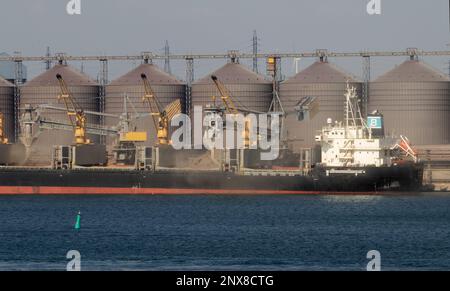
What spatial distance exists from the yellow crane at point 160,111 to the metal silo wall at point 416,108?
787 inches

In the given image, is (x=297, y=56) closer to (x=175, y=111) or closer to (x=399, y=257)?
(x=175, y=111)

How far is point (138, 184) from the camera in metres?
85.4

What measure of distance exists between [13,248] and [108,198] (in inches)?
1600

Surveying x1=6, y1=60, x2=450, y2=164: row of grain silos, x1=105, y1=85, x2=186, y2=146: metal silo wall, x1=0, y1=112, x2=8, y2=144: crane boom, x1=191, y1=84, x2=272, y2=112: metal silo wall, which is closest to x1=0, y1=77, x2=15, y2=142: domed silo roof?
x1=6, y1=60, x2=450, y2=164: row of grain silos

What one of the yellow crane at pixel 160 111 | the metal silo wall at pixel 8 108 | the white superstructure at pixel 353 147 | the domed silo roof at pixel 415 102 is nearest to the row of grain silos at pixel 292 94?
the domed silo roof at pixel 415 102

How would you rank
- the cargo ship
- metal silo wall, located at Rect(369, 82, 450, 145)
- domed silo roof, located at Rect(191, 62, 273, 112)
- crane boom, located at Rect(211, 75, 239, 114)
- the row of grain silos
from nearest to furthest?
1. the cargo ship
2. crane boom, located at Rect(211, 75, 239, 114)
3. metal silo wall, located at Rect(369, 82, 450, 145)
4. the row of grain silos
5. domed silo roof, located at Rect(191, 62, 273, 112)

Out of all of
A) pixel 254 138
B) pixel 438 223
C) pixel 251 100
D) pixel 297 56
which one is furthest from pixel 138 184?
pixel 438 223

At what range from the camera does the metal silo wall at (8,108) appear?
109312mm

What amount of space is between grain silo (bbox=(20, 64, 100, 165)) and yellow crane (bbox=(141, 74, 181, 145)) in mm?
6916

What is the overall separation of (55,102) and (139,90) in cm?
927

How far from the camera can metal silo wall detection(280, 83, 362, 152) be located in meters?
100

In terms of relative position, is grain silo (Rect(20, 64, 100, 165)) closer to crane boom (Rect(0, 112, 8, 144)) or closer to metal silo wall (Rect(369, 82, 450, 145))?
crane boom (Rect(0, 112, 8, 144))

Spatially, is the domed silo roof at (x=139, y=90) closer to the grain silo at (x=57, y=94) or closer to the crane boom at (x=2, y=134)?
the grain silo at (x=57, y=94)

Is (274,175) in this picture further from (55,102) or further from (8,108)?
(8,108)
